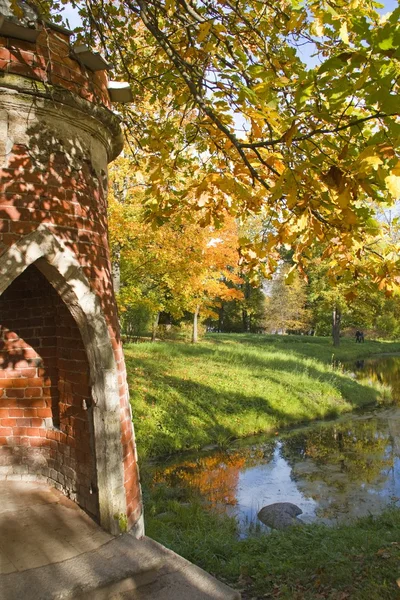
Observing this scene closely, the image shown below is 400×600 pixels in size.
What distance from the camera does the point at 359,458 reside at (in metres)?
11.0

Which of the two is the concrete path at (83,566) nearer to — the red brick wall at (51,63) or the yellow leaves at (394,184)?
the yellow leaves at (394,184)

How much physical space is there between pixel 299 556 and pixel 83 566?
286cm

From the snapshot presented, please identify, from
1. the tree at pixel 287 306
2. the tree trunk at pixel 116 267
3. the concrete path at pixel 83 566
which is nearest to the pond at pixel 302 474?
the concrete path at pixel 83 566

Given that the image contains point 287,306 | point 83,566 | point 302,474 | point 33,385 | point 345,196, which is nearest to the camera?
point 345,196

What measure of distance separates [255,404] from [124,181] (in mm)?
7718

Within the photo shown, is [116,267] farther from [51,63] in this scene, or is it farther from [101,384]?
[51,63]

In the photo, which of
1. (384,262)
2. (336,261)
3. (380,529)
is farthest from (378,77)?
(380,529)

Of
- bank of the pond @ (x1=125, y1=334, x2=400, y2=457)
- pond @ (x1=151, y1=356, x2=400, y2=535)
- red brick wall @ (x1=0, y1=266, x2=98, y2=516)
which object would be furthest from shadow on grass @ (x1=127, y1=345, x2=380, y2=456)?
red brick wall @ (x1=0, y1=266, x2=98, y2=516)

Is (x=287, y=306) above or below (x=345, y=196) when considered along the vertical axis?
above

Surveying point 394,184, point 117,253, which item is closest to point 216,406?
point 117,253

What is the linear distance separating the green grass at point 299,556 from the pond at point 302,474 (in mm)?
1014

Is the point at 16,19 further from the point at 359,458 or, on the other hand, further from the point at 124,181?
the point at 359,458

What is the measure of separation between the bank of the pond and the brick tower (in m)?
5.57

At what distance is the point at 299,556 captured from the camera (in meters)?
5.45
